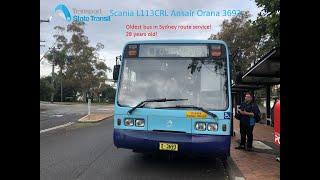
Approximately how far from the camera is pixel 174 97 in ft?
22.9

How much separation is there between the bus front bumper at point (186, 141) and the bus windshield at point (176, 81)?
1.94ft

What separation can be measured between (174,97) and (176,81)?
1.16 ft

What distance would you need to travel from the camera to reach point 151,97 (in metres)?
7.06

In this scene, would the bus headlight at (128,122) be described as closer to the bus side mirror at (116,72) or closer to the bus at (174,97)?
the bus at (174,97)

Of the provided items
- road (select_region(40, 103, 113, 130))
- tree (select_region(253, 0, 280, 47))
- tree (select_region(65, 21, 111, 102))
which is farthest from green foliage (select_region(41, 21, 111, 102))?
tree (select_region(253, 0, 280, 47))

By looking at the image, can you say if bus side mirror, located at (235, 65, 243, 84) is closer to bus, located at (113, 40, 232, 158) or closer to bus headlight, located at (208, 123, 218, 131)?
bus, located at (113, 40, 232, 158)

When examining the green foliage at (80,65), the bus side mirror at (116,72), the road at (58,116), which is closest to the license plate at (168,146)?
the bus side mirror at (116,72)

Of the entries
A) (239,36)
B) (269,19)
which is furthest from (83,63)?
(269,19)

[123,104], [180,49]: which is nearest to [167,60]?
[180,49]

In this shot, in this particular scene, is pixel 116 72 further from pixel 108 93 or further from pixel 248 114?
pixel 108 93

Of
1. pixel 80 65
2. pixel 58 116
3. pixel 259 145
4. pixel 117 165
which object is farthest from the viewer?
pixel 80 65

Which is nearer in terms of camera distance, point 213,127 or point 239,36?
point 213,127

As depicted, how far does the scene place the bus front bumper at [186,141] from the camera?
6.66 metres
